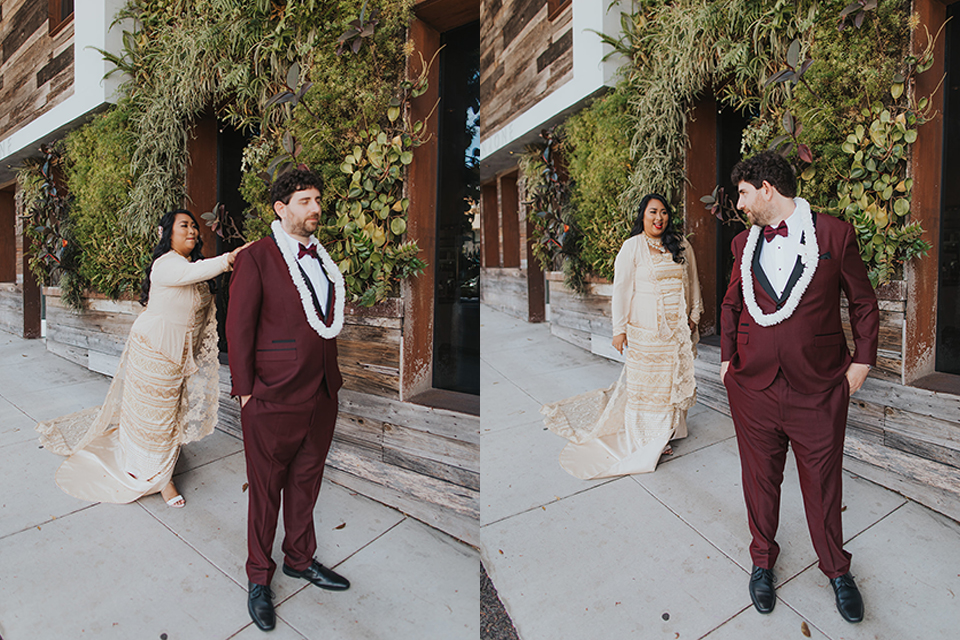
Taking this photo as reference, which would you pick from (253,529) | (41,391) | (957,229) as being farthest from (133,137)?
(957,229)

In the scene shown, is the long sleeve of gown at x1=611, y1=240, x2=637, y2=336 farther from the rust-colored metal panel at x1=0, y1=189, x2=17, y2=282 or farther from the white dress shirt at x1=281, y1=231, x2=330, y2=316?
the rust-colored metal panel at x1=0, y1=189, x2=17, y2=282

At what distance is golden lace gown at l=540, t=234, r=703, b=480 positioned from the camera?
3156mm

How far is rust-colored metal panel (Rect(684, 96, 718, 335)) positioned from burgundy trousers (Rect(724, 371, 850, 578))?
2389mm

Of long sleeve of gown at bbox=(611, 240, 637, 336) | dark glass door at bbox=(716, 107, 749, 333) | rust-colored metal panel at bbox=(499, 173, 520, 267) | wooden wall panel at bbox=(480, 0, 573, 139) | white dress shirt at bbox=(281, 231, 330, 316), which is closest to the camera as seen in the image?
white dress shirt at bbox=(281, 231, 330, 316)

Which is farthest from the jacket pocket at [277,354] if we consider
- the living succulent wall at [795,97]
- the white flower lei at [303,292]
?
the living succulent wall at [795,97]

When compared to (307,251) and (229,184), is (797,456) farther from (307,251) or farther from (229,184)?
(229,184)

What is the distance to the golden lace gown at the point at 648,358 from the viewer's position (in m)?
3.16

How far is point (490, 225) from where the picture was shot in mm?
8453

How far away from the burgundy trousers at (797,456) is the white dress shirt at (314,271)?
1.80 metres

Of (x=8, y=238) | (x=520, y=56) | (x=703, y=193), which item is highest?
(x=520, y=56)

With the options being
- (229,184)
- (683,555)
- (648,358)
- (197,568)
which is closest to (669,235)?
(648,358)

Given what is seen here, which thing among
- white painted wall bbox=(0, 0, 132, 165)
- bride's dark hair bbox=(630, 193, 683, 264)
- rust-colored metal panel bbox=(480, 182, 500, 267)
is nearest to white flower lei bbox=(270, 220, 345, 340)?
bride's dark hair bbox=(630, 193, 683, 264)

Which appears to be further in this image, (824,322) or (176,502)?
(176,502)

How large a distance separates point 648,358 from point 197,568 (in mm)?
2685
